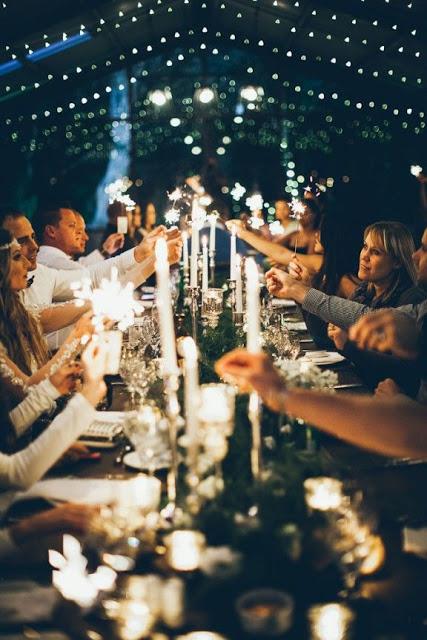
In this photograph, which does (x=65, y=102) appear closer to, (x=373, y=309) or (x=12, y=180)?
(x=12, y=180)

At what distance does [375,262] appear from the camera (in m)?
3.82

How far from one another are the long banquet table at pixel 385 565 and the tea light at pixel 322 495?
0.53ft

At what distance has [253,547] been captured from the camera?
4.23 ft

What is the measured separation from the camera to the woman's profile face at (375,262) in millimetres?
3801

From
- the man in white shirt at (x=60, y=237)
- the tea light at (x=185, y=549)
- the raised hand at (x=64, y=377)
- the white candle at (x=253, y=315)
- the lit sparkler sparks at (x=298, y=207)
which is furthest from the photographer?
the lit sparkler sparks at (x=298, y=207)

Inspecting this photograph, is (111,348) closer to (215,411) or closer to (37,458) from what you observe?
(37,458)

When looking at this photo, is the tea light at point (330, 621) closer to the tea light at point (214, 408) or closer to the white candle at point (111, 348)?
the tea light at point (214, 408)

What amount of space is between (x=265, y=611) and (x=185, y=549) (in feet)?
0.62

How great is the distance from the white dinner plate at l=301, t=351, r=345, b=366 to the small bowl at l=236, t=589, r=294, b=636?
2198mm

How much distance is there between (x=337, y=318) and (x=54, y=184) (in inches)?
376

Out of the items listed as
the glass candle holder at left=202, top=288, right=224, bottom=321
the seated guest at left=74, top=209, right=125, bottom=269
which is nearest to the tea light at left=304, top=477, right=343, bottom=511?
the glass candle holder at left=202, top=288, right=224, bottom=321

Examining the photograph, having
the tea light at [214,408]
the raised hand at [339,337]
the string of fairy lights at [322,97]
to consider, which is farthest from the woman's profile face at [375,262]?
the string of fairy lights at [322,97]

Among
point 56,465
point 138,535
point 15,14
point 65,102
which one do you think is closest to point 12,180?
point 65,102

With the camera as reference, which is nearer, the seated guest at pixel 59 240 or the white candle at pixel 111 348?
the white candle at pixel 111 348
